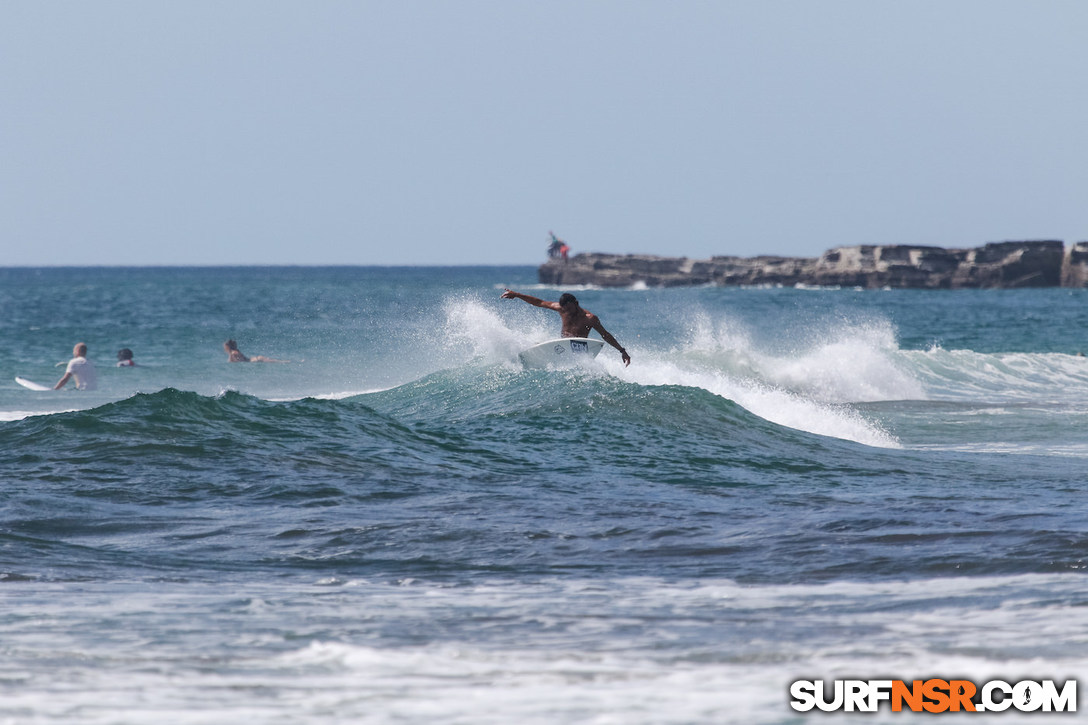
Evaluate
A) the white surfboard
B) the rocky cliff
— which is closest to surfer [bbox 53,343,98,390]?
the white surfboard

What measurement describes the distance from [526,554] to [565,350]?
11.0m

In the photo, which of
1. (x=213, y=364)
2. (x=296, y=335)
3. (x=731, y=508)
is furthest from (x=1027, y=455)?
(x=296, y=335)

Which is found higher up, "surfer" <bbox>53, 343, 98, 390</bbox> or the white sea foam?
the white sea foam

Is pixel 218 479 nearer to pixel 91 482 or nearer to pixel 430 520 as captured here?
pixel 91 482

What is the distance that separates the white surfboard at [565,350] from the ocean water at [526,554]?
26 cm

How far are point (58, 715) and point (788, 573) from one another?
4487 mm

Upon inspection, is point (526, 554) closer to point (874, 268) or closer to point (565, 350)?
point (565, 350)

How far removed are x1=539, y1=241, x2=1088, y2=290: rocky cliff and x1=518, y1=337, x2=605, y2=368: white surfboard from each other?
10144 centimetres

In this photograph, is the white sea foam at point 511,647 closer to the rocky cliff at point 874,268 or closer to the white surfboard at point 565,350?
the white surfboard at point 565,350

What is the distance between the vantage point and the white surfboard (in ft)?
62.3

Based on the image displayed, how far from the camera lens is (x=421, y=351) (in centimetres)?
3772

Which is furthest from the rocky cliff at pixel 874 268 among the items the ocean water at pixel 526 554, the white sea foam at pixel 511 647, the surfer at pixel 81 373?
the white sea foam at pixel 511 647

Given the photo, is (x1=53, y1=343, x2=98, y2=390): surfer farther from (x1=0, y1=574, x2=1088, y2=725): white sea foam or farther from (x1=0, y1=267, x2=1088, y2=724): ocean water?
(x1=0, y1=574, x2=1088, y2=725): white sea foam

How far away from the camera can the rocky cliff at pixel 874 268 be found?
11194 centimetres
